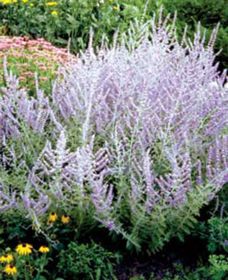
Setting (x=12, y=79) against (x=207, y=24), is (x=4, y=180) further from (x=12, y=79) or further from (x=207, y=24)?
(x=207, y=24)

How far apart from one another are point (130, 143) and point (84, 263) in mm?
663

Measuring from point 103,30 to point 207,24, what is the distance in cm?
108

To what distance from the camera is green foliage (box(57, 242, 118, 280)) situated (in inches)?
130

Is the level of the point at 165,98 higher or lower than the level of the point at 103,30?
higher

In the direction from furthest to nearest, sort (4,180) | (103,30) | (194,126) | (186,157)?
(103,30) < (194,126) < (4,180) < (186,157)

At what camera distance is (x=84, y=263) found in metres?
3.32

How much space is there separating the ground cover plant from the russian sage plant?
9.61 ft

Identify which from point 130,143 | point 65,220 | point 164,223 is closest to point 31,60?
point 130,143

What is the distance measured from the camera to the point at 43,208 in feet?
11.0

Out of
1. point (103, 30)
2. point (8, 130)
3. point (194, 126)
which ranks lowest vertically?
point (103, 30)

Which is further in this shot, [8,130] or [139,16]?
[139,16]

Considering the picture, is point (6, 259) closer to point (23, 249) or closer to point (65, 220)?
point (23, 249)

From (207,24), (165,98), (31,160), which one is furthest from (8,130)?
(207,24)

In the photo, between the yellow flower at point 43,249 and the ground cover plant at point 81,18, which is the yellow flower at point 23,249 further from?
the ground cover plant at point 81,18
